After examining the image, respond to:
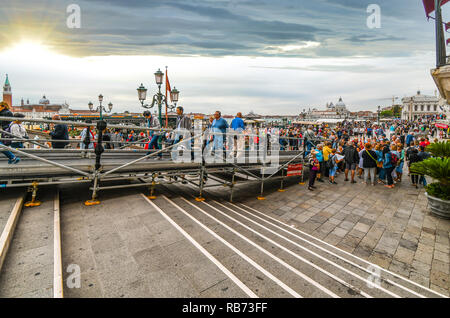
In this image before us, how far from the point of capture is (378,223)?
582 cm

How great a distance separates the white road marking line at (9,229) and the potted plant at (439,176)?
846cm

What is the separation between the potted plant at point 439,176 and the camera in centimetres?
571

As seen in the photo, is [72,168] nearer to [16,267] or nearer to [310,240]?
[16,267]

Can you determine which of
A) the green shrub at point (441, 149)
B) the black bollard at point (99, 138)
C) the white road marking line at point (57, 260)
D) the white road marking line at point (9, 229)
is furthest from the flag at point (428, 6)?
the white road marking line at point (9, 229)

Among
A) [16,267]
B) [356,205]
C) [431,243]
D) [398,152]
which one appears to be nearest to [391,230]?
[431,243]

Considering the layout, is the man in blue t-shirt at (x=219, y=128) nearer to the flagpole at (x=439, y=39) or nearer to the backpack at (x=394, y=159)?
the backpack at (x=394, y=159)

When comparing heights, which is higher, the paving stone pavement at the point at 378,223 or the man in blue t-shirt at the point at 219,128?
the man in blue t-shirt at the point at 219,128

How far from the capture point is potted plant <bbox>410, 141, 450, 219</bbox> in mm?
5711

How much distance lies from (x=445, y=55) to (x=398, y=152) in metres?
3.71

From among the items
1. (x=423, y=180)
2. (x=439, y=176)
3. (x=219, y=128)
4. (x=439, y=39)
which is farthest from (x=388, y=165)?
(x=219, y=128)

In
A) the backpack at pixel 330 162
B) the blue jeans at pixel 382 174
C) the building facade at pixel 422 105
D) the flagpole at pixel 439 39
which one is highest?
the building facade at pixel 422 105

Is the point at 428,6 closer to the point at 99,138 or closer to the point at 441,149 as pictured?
the point at 441,149

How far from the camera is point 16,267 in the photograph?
2453 mm

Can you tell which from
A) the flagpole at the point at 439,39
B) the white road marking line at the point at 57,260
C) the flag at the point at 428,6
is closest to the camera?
the white road marking line at the point at 57,260
